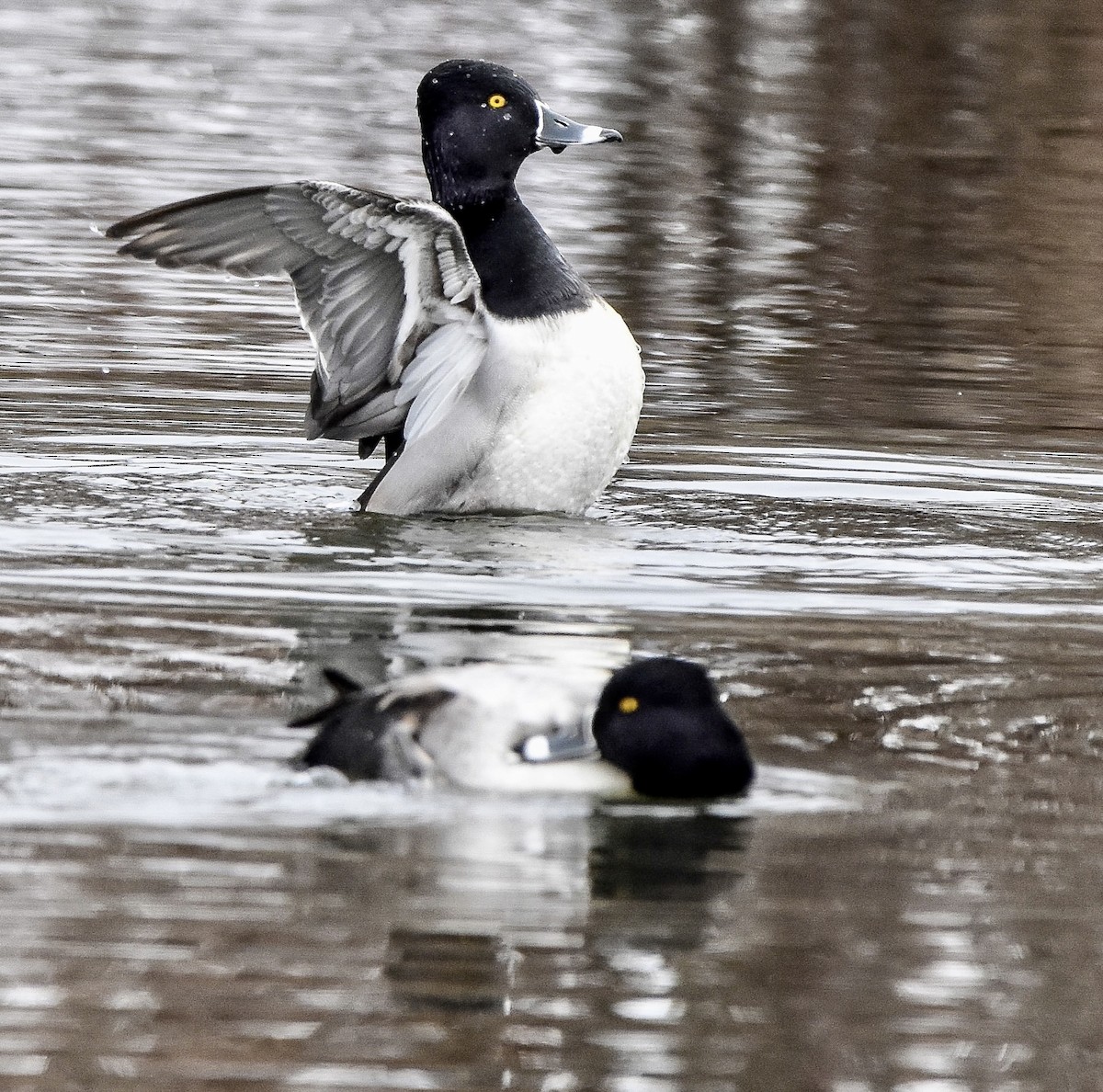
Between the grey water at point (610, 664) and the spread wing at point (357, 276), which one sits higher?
the spread wing at point (357, 276)

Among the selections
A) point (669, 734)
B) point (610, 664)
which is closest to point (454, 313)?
point (610, 664)

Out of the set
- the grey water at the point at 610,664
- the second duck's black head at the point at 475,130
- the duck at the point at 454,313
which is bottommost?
the grey water at the point at 610,664

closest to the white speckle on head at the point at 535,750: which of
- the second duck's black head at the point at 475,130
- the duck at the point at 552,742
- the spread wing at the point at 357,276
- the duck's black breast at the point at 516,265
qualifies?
the duck at the point at 552,742

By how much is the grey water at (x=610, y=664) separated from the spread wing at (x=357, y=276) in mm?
385

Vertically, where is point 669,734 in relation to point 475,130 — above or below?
below

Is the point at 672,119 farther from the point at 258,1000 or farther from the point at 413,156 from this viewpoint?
the point at 258,1000

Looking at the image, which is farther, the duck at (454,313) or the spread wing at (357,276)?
the duck at (454,313)

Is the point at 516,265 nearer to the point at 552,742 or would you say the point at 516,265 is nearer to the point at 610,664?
the point at 610,664

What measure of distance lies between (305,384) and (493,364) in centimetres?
269

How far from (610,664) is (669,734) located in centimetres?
89

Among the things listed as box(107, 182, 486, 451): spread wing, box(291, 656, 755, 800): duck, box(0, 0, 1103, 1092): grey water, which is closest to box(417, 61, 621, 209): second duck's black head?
box(107, 182, 486, 451): spread wing

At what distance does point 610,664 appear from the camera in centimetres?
551

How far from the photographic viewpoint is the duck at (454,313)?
276 inches

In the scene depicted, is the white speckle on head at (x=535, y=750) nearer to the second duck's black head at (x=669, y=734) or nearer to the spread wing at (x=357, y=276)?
the second duck's black head at (x=669, y=734)
